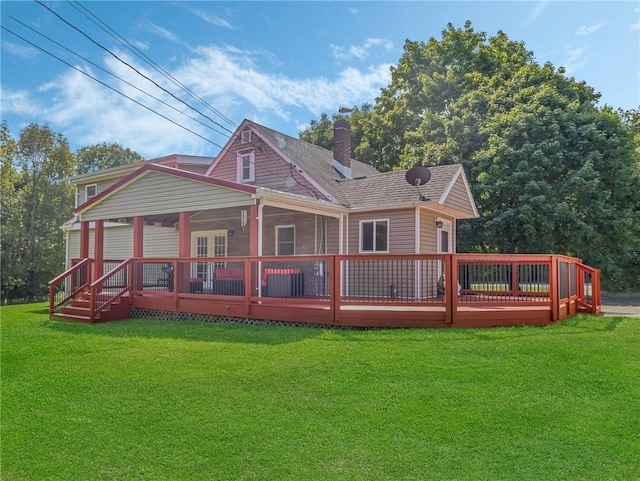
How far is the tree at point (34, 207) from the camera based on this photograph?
25.8 metres

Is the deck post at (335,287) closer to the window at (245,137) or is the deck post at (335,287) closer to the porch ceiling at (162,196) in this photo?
the porch ceiling at (162,196)

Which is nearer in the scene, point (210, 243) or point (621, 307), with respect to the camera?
point (621, 307)

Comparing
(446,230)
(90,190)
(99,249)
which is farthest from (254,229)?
(90,190)

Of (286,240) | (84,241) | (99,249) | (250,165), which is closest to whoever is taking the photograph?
(99,249)

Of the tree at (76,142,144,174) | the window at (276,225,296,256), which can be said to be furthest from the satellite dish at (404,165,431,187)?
the tree at (76,142,144,174)

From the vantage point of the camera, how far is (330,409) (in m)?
4.44

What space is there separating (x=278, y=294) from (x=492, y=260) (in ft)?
14.4

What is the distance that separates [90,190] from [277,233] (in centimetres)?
1247

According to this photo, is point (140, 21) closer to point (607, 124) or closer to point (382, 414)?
point (382, 414)

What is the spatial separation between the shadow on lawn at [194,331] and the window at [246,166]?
6.53 metres

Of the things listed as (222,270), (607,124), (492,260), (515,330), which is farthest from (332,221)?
(607,124)

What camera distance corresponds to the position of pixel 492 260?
26.9 ft

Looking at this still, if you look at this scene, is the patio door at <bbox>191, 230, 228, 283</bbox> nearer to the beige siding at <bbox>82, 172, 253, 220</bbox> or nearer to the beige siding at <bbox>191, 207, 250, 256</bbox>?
the beige siding at <bbox>191, 207, 250, 256</bbox>

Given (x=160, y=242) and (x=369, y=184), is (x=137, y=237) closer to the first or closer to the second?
(x=160, y=242)
